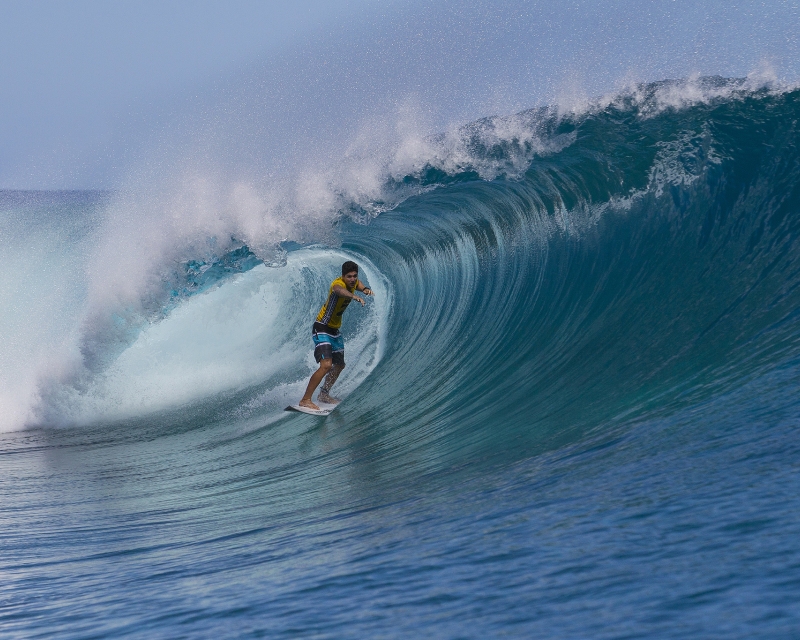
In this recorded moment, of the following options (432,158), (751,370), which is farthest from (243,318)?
(751,370)

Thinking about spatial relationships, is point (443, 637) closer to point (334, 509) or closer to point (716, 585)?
point (716, 585)

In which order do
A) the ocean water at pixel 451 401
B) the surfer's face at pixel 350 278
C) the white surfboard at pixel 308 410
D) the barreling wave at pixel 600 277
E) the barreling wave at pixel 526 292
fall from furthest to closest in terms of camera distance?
the white surfboard at pixel 308 410 < the surfer's face at pixel 350 278 < the barreling wave at pixel 526 292 < the barreling wave at pixel 600 277 < the ocean water at pixel 451 401

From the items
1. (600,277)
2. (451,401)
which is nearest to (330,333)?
(451,401)

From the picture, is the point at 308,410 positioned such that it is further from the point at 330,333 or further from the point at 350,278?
the point at 350,278

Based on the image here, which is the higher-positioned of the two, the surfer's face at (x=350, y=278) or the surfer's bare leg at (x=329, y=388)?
the surfer's face at (x=350, y=278)

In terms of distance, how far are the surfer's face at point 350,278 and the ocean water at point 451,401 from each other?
43.2 inches

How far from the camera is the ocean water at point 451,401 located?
269 cm

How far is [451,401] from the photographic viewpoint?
23.1 ft

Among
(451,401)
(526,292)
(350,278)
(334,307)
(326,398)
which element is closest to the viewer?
(451,401)

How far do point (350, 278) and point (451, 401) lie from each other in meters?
1.38

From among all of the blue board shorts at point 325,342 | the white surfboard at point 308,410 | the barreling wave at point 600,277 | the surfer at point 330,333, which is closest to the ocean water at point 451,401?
the barreling wave at point 600,277

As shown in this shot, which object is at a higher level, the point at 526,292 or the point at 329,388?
the point at 526,292

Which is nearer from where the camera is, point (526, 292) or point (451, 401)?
point (451, 401)

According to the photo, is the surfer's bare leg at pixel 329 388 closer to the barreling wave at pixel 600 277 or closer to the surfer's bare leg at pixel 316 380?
the surfer's bare leg at pixel 316 380
